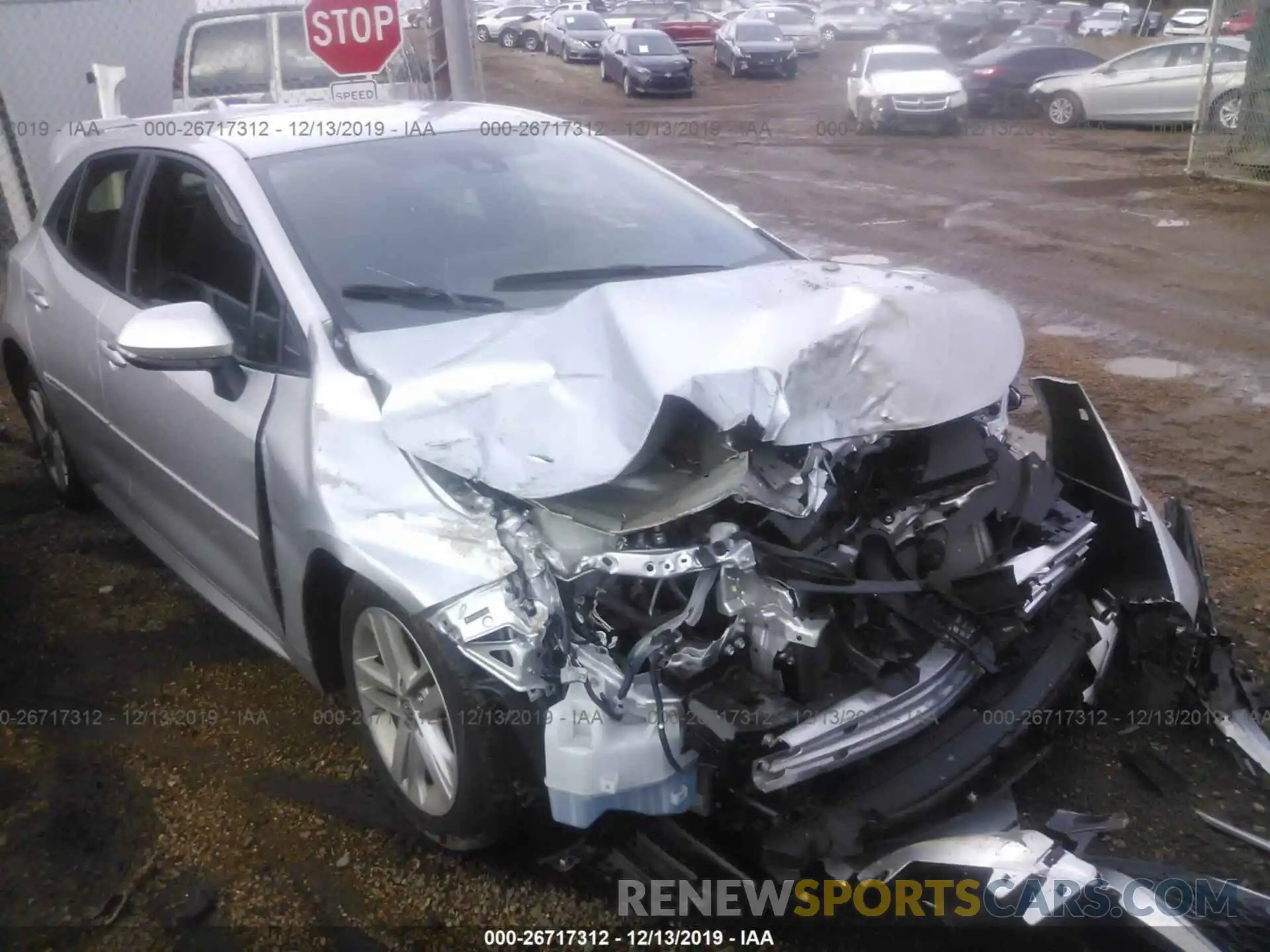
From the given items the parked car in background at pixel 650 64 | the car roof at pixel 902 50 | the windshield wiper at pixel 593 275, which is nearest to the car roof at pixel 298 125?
the windshield wiper at pixel 593 275

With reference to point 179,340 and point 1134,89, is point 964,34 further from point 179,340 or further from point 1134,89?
point 179,340

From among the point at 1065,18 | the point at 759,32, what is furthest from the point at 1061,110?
the point at 1065,18

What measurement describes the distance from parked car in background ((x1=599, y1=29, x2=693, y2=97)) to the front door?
2172 centimetres

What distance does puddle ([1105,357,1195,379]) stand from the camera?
6258 mm

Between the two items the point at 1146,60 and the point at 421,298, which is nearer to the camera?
the point at 421,298

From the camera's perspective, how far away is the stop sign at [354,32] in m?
6.98

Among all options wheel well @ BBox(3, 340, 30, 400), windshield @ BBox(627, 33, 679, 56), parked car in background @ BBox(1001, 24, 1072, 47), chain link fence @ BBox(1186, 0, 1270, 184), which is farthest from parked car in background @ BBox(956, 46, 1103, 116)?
wheel well @ BBox(3, 340, 30, 400)

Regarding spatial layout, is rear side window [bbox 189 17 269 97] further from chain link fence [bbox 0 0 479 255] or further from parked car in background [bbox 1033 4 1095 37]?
parked car in background [bbox 1033 4 1095 37]

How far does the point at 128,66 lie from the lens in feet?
36.2

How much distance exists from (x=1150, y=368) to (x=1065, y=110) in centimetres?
1440

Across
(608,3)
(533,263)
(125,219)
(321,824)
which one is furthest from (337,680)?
(608,3)

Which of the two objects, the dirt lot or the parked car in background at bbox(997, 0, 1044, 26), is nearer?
the dirt lot

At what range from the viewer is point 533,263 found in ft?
10.9

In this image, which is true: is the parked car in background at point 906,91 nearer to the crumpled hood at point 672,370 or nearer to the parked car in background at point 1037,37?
the parked car in background at point 1037,37
